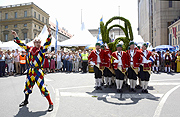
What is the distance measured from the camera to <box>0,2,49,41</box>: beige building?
166ft

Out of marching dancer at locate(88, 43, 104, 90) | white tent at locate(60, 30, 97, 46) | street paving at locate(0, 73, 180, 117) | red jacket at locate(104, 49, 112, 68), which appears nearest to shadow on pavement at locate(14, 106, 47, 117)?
street paving at locate(0, 73, 180, 117)

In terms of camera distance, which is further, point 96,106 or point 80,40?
point 80,40

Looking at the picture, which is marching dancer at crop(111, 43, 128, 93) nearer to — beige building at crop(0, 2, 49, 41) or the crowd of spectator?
the crowd of spectator

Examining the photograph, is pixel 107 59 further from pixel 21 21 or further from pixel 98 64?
pixel 21 21

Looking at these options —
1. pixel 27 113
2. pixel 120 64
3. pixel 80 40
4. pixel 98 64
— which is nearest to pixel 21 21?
pixel 80 40

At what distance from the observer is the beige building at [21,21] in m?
50.5

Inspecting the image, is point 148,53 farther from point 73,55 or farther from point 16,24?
point 16,24

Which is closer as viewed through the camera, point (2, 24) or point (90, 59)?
point (90, 59)

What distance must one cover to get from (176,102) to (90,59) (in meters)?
3.67

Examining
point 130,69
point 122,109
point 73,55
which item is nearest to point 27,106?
point 122,109

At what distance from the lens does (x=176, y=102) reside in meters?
4.88

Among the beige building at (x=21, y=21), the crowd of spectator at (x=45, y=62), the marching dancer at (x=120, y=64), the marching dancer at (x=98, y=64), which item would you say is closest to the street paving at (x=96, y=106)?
the marching dancer at (x=120, y=64)

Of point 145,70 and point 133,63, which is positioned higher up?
point 133,63

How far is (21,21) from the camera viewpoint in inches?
2021
